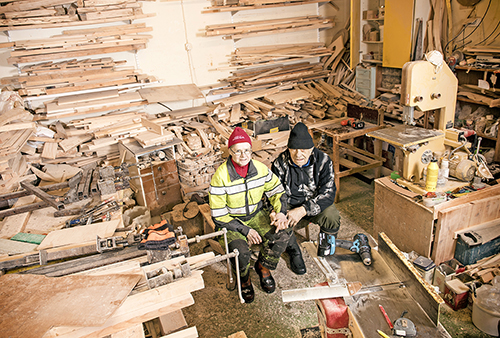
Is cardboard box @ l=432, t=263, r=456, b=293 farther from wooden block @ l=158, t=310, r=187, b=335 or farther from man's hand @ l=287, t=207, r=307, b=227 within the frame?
wooden block @ l=158, t=310, r=187, b=335

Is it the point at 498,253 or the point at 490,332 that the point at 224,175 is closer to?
the point at 490,332

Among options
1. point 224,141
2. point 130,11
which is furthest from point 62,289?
point 130,11

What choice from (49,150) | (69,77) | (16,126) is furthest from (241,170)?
(69,77)

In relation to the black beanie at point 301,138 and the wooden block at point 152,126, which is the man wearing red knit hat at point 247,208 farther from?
the wooden block at point 152,126

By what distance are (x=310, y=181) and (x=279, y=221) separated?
603 millimetres

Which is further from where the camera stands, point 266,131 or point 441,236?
point 266,131

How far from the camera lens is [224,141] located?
5426 millimetres

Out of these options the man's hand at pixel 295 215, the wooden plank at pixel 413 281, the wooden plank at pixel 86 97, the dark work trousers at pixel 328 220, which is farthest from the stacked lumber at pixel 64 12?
the wooden plank at pixel 413 281

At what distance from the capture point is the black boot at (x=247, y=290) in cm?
342

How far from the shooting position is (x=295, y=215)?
3496 mm

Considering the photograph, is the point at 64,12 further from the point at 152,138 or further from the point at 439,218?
the point at 439,218

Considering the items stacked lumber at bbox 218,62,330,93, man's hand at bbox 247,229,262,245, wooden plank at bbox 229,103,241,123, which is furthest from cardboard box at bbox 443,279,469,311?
stacked lumber at bbox 218,62,330,93

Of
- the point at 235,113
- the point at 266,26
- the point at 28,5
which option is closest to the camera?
the point at 28,5

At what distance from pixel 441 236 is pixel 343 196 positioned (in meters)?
2.01
